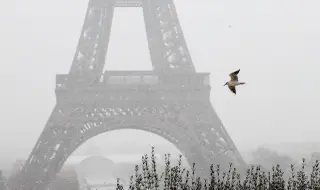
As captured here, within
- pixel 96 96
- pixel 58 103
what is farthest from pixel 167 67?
pixel 58 103

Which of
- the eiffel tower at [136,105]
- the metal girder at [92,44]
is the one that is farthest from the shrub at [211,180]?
the metal girder at [92,44]

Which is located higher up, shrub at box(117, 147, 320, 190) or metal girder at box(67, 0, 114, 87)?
metal girder at box(67, 0, 114, 87)

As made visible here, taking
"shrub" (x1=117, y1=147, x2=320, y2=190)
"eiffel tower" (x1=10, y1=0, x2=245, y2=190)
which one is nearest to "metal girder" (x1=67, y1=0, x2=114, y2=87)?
"eiffel tower" (x1=10, y1=0, x2=245, y2=190)

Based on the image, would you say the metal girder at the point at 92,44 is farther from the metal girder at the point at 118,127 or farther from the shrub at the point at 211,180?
the shrub at the point at 211,180

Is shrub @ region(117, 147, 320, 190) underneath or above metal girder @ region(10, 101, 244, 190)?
underneath

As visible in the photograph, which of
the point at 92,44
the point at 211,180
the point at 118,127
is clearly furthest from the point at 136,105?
the point at 211,180

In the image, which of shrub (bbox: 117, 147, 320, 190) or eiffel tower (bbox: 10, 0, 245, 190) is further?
eiffel tower (bbox: 10, 0, 245, 190)

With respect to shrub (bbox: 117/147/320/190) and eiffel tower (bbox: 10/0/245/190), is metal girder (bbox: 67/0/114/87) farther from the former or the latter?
shrub (bbox: 117/147/320/190)

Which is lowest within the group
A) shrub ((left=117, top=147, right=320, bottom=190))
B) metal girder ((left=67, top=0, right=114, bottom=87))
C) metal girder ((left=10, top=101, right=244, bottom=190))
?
shrub ((left=117, top=147, right=320, bottom=190))
